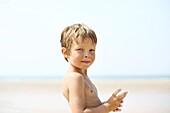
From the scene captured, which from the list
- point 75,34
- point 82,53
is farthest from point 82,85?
point 75,34

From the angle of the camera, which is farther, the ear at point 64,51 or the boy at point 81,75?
the ear at point 64,51

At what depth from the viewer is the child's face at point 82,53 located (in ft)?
6.63

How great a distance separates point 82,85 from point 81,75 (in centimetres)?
5

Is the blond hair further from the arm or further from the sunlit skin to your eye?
the arm

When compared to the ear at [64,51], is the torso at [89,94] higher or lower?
lower

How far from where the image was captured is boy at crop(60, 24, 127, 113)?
1977 mm

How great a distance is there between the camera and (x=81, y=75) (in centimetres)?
201

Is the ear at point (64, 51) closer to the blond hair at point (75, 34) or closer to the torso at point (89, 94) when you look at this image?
the blond hair at point (75, 34)

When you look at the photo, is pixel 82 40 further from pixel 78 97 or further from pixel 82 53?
pixel 78 97

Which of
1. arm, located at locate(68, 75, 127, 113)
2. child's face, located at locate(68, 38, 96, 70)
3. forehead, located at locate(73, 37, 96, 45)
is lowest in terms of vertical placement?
arm, located at locate(68, 75, 127, 113)

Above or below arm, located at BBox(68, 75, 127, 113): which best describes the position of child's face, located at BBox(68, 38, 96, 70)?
above

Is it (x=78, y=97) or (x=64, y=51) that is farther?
(x=64, y=51)

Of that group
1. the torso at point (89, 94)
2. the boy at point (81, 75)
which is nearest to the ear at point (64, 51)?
the boy at point (81, 75)

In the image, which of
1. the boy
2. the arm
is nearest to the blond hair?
the boy
